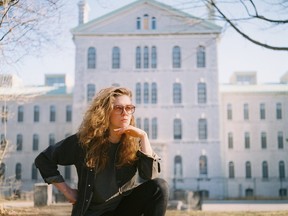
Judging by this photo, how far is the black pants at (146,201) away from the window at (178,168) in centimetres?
3015

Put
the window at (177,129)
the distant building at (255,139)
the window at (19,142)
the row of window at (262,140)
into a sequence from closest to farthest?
the window at (177,129) < the distant building at (255,139) < the row of window at (262,140) < the window at (19,142)

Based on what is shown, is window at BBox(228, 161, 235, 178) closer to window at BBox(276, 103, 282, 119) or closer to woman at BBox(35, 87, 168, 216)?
window at BBox(276, 103, 282, 119)

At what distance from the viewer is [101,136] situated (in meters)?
3.55

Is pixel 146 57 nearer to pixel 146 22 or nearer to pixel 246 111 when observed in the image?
pixel 146 22

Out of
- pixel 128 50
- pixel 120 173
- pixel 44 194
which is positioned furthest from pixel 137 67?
pixel 120 173

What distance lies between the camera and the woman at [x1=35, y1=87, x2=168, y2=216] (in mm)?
3465

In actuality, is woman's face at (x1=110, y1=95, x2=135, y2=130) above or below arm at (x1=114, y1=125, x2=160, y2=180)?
above

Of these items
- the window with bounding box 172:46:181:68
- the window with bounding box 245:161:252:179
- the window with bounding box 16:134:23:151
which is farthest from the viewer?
the window with bounding box 16:134:23:151

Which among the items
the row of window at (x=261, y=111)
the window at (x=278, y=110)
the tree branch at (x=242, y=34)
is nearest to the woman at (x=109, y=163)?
the tree branch at (x=242, y=34)

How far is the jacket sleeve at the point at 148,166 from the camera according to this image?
140 inches

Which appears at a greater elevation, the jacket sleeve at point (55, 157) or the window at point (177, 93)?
the window at point (177, 93)

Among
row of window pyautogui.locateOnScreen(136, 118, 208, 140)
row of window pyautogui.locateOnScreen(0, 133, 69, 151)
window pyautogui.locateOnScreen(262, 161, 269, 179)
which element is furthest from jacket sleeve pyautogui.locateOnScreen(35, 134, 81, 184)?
A: row of window pyautogui.locateOnScreen(0, 133, 69, 151)

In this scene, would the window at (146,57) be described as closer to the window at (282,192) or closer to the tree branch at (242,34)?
the window at (282,192)

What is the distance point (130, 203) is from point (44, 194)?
42.6 ft
